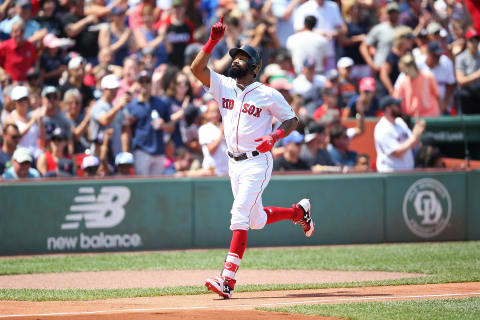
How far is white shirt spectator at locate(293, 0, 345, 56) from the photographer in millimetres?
16859

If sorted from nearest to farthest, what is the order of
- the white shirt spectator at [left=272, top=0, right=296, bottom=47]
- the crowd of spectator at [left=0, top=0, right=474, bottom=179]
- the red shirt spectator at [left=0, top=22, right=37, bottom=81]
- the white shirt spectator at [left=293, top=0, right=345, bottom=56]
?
the crowd of spectator at [left=0, top=0, right=474, bottom=179] → the red shirt spectator at [left=0, top=22, right=37, bottom=81] → the white shirt spectator at [left=293, top=0, right=345, bottom=56] → the white shirt spectator at [left=272, top=0, right=296, bottom=47]

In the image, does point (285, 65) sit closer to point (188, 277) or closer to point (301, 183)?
point (301, 183)

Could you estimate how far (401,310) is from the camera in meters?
7.64

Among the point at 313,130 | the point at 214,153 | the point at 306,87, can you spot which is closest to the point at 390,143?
the point at 313,130

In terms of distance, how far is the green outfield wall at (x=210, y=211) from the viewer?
1234 centimetres

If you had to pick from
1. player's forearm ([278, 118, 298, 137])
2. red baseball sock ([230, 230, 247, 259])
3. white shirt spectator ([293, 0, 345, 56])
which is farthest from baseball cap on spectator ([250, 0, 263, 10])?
red baseball sock ([230, 230, 247, 259])

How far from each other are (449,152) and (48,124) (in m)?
7.41

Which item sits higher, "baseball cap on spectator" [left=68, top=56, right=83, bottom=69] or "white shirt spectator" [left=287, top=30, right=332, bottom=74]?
"white shirt spectator" [left=287, top=30, right=332, bottom=74]

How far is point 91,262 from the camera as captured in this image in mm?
11656

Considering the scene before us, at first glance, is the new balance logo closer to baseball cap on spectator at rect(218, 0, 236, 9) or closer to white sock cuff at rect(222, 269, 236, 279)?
white sock cuff at rect(222, 269, 236, 279)

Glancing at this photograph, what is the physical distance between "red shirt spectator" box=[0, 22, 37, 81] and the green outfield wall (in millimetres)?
3198

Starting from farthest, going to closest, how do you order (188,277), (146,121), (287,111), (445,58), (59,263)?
(445,58), (146,121), (59,263), (188,277), (287,111)

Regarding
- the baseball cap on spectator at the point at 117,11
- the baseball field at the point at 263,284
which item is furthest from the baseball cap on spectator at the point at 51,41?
the baseball field at the point at 263,284

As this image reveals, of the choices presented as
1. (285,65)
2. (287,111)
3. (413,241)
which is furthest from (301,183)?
(287,111)
